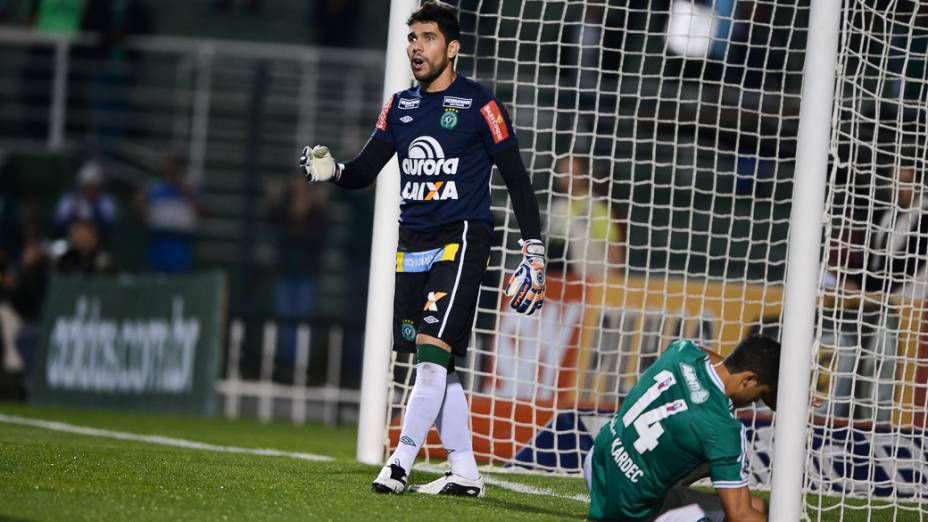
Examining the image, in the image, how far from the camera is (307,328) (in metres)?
14.1

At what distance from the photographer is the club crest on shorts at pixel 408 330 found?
6152 millimetres

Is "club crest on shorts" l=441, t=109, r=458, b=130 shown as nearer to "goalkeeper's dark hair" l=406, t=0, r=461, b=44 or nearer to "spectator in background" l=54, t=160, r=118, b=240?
"goalkeeper's dark hair" l=406, t=0, r=461, b=44

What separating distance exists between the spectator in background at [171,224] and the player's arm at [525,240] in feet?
33.1

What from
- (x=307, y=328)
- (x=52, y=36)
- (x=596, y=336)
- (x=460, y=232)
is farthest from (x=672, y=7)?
(x=52, y=36)

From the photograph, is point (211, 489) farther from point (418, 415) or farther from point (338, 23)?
point (338, 23)

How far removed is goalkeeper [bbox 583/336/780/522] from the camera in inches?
203

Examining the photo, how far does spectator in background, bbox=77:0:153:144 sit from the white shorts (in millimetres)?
12994

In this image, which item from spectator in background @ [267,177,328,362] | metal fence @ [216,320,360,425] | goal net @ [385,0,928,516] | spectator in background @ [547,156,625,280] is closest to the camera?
goal net @ [385,0,928,516]

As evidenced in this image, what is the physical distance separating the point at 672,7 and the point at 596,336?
7.92 ft

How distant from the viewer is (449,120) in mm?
6137

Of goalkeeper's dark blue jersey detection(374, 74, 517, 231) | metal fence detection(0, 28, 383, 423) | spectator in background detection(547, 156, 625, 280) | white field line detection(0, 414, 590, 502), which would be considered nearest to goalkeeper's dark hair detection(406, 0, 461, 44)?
goalkeeper's dark blue jersey detection(374, 74, 517, 231)

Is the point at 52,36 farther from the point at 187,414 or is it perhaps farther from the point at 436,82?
the point at 436,82

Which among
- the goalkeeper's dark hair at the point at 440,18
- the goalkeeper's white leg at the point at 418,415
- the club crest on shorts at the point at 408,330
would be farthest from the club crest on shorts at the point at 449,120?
the goalkeeper's white leg at the point at 418,415

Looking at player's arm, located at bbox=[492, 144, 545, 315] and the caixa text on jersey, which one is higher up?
the caixa text on jersey
